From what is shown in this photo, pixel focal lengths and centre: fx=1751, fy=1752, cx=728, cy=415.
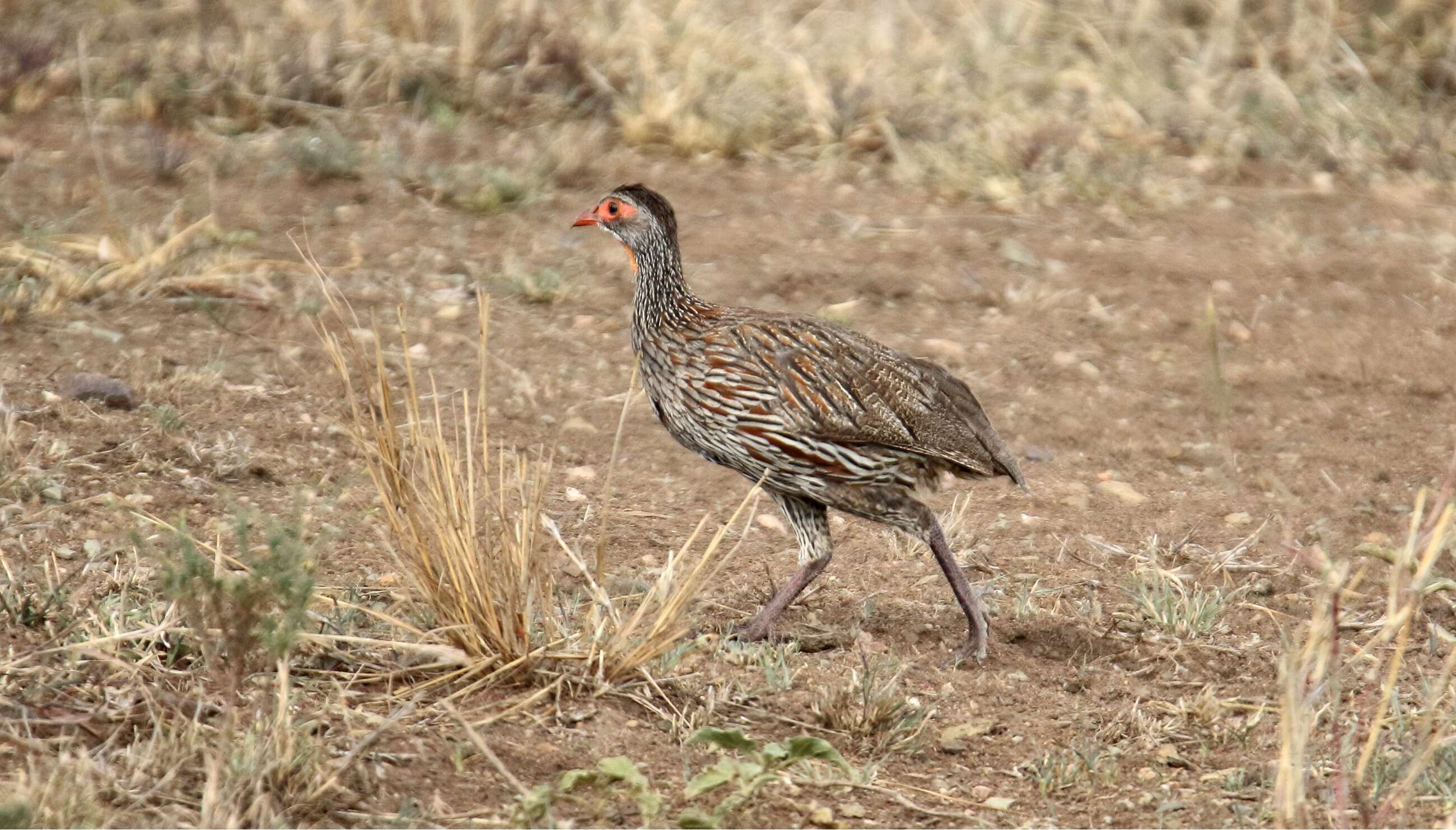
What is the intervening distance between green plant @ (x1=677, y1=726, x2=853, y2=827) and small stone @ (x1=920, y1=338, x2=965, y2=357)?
11.3 feet

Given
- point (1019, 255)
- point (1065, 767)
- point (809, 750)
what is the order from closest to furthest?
1. point (809, 750)
2. point (1065, 767)
3. point (1019, 255)

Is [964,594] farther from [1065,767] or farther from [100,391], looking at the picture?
[100,391]

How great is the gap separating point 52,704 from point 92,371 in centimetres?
269

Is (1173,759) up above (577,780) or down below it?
below

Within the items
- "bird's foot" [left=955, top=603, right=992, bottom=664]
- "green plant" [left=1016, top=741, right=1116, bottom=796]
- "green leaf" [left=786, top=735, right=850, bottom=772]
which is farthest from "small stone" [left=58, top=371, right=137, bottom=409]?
"green plant" [left=1016, top=741, right=1116, bottom=796]

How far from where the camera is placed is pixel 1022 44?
10422mm

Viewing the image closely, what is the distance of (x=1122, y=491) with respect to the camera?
647 cm

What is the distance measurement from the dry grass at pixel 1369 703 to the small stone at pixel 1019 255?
2403 millimetres

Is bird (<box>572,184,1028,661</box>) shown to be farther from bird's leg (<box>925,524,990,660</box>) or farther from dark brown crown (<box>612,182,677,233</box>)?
dark brown crown (<box>612,182,677,233</box>)

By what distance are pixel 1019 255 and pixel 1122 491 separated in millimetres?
2108

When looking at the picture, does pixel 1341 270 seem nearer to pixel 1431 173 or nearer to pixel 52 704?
pixel 1431 173

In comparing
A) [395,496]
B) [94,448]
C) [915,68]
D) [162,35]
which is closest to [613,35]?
[915,68]

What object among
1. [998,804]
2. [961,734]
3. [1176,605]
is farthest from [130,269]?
[998,804]

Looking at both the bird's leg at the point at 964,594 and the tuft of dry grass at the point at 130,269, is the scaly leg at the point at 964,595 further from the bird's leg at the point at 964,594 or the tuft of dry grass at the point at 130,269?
the tuft of dry grass at the point at 130,269
